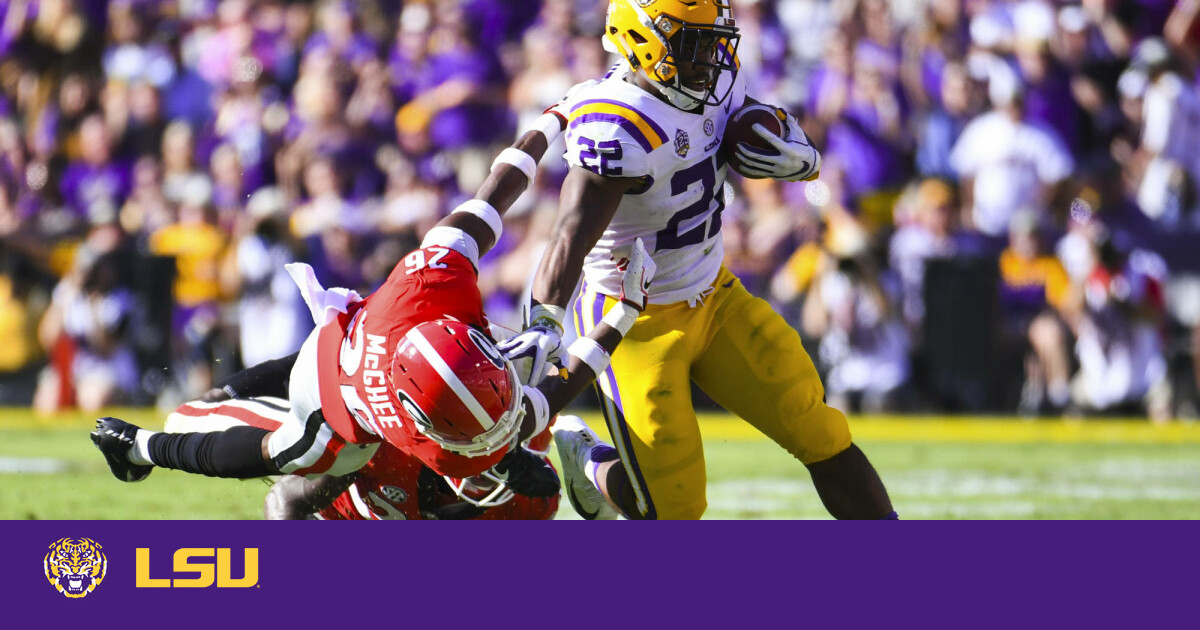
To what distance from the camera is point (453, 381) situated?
12.1 ft

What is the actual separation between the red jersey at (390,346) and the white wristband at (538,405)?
143 mm

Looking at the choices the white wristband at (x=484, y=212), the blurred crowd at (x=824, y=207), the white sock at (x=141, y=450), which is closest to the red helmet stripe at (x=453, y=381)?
the white wristband at (x=484, y=212)

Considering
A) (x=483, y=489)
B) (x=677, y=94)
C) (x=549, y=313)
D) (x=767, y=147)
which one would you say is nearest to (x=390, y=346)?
(x=549, y=313)

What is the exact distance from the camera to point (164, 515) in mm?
5855

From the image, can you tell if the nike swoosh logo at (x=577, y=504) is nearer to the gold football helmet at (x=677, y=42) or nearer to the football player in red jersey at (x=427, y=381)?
the football player in red jersey at (x=427, y=381)

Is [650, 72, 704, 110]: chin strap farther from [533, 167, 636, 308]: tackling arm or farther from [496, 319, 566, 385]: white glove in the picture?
[496, 319, 566, 385]: white glove

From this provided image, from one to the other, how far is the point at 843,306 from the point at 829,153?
3.41 ft

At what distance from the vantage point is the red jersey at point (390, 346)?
3.84 metres
